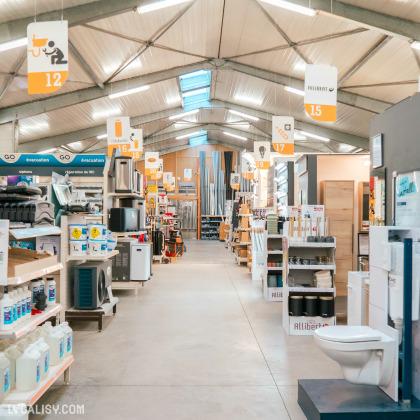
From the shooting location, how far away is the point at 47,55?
212 inches

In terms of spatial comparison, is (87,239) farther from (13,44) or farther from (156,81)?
(156,81)

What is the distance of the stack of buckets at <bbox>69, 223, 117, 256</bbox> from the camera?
4824 millimetres

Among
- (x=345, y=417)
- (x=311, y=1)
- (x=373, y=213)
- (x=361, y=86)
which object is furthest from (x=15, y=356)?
(x=361, y=86)

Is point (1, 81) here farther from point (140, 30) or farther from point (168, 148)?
point (168, 148)

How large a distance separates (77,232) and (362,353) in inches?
131

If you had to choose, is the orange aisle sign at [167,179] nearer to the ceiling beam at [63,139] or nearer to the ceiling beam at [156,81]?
the ceiling beam at [63,139]

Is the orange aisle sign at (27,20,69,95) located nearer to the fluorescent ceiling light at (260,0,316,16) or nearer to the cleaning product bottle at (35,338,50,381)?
the cleaning product bottle at (35,338,50,381)

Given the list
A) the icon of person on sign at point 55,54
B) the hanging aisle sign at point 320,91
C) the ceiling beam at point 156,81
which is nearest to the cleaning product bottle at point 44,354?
the icon of person on sign at point 55,54

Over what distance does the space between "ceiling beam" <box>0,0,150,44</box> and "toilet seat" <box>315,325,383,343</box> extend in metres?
7.03

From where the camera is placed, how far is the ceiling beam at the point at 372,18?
291 inches

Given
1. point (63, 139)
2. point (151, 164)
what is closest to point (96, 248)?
point (151, 164)

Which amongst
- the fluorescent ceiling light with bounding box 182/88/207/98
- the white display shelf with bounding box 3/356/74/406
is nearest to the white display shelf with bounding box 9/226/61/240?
the white display shelf with bounding box 3/356/74/406

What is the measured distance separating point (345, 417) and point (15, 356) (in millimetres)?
2158

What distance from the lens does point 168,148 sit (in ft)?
84.5
